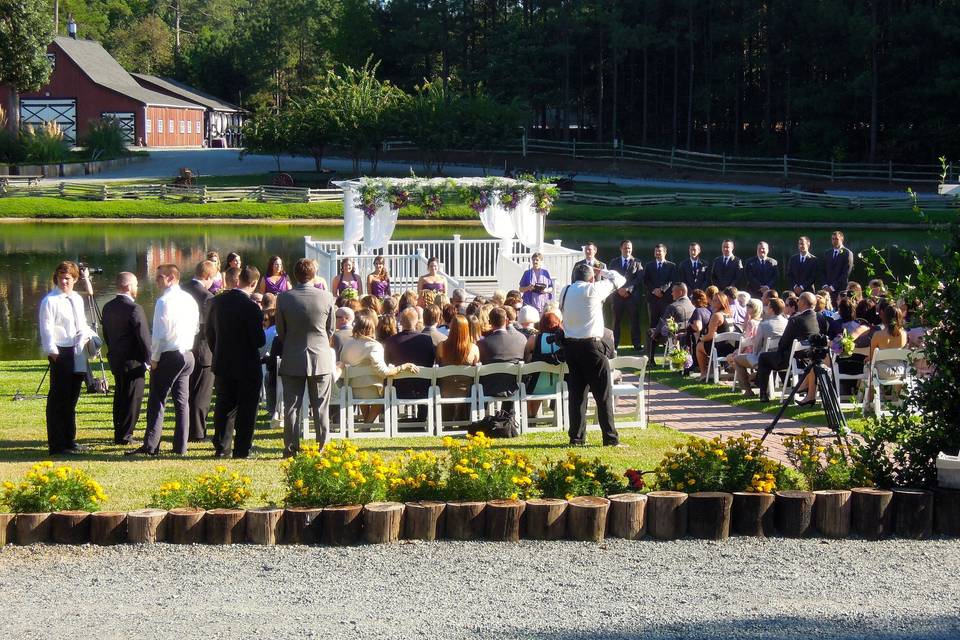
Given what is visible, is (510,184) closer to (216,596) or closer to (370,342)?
(370,342)

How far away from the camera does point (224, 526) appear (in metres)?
6.81

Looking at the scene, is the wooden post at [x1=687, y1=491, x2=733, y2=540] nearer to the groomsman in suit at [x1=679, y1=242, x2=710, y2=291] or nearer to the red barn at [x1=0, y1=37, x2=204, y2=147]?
the groomsman in suit at [x1=679, y1=242, x2=710, y2=291]

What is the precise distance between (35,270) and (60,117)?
40.0 m

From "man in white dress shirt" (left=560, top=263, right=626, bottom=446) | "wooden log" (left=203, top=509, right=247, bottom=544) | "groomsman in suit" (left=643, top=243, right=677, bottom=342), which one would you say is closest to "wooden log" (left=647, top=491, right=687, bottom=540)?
"wooden log" (left=203, top=509, right=247, bottom=544)

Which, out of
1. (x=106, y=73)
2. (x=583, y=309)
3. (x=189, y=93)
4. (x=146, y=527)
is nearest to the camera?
(x=146, y=527)

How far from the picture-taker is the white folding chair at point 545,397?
10.1 metres

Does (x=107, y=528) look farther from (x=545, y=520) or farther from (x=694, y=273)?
(x=694, y=273)

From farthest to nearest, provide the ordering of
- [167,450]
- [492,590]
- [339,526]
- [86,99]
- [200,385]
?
[86,99], [200,385], [167,450], [339,526], [492,590]

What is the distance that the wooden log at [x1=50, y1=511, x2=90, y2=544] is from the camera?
680 cm

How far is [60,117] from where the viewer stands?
66562 mm

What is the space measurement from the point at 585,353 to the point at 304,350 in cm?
218

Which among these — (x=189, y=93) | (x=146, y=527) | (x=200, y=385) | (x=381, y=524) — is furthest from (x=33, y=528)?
(x=189, y=93)

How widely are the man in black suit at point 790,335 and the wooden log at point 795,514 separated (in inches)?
178

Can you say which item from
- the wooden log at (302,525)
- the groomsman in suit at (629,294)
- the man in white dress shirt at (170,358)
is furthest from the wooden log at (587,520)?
the groomsman in suit at (629,294)
